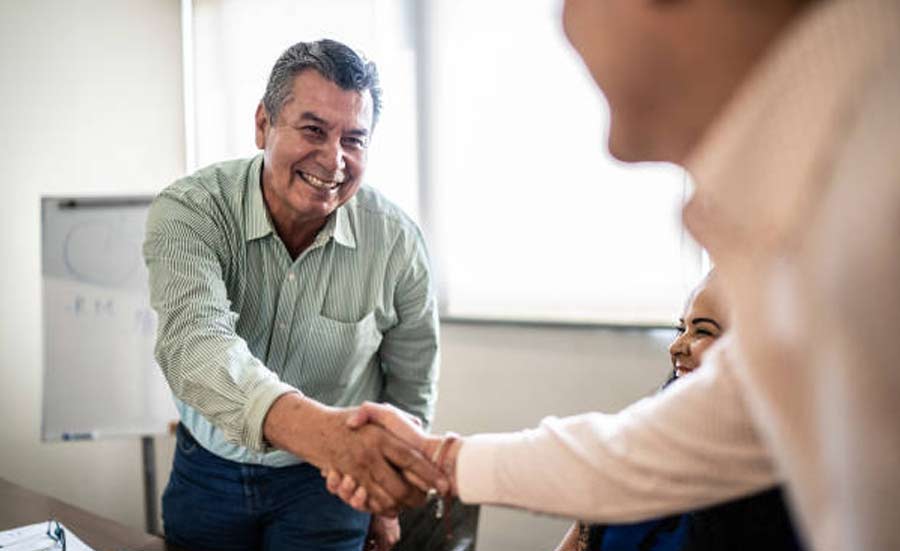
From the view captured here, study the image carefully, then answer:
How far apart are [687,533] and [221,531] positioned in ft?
3.66

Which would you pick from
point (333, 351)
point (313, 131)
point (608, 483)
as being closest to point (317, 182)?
point (313, 131)

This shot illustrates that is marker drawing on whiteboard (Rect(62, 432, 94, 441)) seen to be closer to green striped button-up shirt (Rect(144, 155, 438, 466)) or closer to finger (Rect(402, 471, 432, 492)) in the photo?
green striped button-up shirt (Rect(144, 155, 438, 466))

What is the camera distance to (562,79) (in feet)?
9.52

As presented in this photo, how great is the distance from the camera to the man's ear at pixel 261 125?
6.53ft

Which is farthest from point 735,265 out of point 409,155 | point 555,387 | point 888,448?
point 409,155

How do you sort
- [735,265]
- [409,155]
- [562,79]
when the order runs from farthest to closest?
[409,155], [562,79], [735,265]

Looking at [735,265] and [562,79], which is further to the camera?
[562,79]

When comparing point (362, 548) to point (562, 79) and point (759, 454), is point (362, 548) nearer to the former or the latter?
point (759, 454)

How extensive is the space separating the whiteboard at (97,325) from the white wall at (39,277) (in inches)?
13.3

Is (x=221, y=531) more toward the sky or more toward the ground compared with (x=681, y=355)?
more toward the ground

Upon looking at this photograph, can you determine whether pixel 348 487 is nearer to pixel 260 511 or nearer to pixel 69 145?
pixel 260 511

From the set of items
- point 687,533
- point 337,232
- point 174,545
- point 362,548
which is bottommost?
point 362,548

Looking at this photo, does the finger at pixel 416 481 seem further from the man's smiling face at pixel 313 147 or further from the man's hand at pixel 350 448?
the man's smiling face at pixel 313 147

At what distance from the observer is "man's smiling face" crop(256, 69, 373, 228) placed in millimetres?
1858
